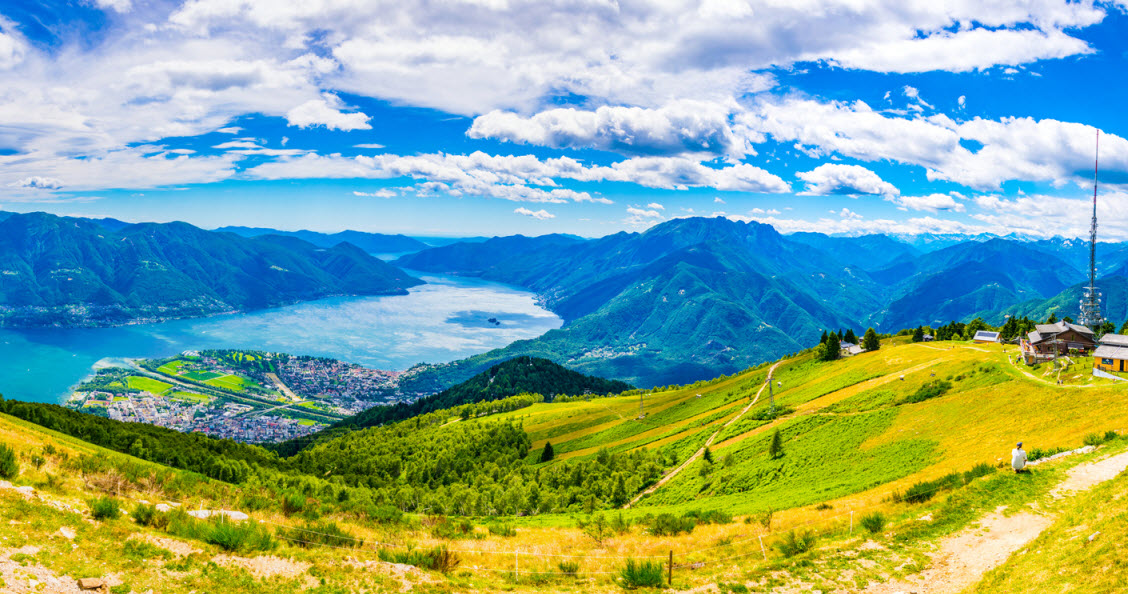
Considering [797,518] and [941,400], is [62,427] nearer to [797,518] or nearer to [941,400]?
[797,518]

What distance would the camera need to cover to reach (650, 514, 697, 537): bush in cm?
2897

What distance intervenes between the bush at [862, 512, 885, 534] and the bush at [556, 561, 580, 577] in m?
12.7

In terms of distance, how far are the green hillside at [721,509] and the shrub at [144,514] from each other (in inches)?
3.6

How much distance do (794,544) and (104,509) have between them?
26.2 metres

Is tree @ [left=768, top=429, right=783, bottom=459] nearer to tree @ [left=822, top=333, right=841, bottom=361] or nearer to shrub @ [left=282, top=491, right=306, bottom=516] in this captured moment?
shrub @ [left=282, top=491, right=306, bottom=516]

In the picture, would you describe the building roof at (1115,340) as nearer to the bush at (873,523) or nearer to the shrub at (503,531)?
the bush at (873,523)

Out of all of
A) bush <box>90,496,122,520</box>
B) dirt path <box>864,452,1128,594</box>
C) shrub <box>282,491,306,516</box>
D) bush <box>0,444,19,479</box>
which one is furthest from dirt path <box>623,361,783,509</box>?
bush <box>0,444,19,479</box>

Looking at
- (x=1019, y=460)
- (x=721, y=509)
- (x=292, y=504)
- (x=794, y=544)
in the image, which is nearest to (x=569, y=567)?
(x=794, y=544)

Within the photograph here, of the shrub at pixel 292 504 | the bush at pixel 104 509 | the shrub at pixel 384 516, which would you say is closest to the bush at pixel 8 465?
the bush at pixel 104 509

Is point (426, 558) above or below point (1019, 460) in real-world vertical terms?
below

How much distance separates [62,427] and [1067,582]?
9088 centimetres

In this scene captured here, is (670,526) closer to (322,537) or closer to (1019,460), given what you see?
(1019,460)

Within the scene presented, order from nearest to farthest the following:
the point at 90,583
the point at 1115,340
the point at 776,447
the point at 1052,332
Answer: the point at 90,583 < the point at 776,447 < the point at 1115,340 < the point at 1052,332

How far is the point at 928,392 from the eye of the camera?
5391 centimetres
